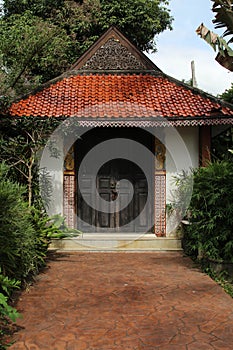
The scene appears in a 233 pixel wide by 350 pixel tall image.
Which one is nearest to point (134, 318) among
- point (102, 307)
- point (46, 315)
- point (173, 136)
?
point (102, 307)

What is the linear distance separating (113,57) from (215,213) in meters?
5.50

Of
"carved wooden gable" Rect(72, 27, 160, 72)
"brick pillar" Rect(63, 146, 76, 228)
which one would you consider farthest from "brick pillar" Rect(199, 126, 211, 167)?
"brick pillar" Rect(63, 146, 76, 228)

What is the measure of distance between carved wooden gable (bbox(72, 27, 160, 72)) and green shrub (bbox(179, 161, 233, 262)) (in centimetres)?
449

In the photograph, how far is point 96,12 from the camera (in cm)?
1925

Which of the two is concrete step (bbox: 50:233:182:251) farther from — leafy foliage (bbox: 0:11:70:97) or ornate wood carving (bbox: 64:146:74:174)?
leafy foliage (bbox: 0:11:70:97)

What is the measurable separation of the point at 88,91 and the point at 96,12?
36.6 ft

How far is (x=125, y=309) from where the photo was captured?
195 inches

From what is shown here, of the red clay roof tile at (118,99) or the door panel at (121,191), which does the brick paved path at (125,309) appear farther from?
the red clay roof tile at (118,99)

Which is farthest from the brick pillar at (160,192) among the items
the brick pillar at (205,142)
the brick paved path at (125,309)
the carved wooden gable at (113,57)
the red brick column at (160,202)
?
the carved wooden gable at (113,57)

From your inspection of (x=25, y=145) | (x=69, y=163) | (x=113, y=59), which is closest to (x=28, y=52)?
(x=113, y=59)

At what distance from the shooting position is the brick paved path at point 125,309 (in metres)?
4.02

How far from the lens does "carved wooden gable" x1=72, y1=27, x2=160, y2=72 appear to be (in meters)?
10.3

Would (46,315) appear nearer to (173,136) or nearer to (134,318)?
(134,318)

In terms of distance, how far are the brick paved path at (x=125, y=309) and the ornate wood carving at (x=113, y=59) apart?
5.30 m
